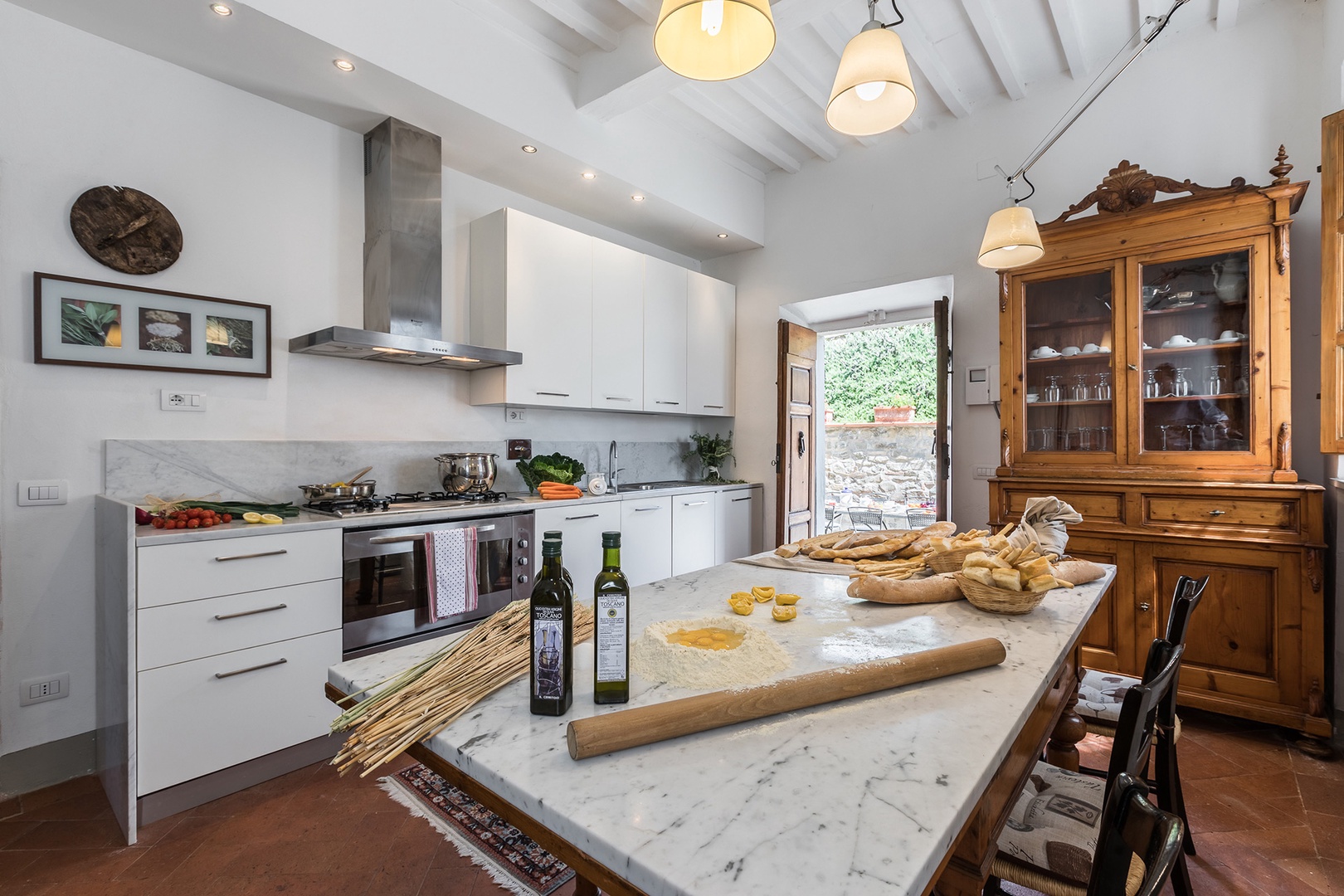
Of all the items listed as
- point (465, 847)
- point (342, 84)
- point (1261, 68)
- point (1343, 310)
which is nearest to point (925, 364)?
point (1261, 68)

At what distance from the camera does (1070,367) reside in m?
3.20

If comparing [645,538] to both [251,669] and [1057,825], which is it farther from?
[1057,825]

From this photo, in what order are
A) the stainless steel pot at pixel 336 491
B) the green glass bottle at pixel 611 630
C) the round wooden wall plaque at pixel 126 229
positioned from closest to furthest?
the green glass bottle at pixel 611 630
the round wooden wall plaque at pixel 126 229
the stainless steel pot at pixel 336 491

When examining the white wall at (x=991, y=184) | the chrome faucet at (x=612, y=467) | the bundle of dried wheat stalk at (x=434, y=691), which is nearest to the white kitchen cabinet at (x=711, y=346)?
the white wall at (x=991, y=184)

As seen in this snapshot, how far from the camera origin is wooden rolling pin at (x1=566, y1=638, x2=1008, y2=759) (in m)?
0.76

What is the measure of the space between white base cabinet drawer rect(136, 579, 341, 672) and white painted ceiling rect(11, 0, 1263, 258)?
2.10 metres

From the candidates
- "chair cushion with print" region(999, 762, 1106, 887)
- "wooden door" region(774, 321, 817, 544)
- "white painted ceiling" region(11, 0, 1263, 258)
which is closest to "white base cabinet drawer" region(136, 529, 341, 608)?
"white painted ceiling" region(11, 0, 1263, 258)

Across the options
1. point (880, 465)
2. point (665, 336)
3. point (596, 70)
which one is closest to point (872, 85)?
point (596, 70)

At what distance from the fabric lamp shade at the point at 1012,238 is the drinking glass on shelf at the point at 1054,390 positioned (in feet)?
3.11

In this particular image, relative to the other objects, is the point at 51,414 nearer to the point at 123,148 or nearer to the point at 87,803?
the point at 123,148

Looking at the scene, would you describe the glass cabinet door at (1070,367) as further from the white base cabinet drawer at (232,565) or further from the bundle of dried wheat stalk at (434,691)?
the white base cabinet drawer at (232,565)

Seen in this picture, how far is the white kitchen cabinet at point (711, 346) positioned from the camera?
181 inches

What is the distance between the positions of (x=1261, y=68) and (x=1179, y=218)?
94 cm

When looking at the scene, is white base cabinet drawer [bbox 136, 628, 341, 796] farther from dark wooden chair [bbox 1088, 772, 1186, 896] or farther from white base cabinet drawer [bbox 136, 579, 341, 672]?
dark wooden chair [bbox 1088, 772, 1186, 896]
